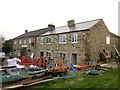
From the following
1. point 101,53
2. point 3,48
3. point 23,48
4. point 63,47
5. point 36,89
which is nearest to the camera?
point 36,89

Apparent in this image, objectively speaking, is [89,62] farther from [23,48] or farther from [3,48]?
[3,48]

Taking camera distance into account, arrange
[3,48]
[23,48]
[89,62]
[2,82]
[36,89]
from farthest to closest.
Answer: [3,48], [23,48], [89,62], [2,82], [36,89]

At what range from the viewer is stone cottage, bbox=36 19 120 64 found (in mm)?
24578

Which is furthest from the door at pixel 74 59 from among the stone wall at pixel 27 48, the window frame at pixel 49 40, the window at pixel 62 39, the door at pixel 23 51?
the door at pixel 23 51

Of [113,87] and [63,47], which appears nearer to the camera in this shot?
[113,87]

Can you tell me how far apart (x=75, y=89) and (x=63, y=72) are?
546 cm

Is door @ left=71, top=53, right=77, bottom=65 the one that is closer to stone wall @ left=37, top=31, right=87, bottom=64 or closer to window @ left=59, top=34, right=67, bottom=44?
stone wall @ left=37, top=31, right=87, bottom=64

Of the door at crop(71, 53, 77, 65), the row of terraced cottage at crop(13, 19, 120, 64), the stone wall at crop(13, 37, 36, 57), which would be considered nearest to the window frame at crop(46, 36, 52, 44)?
the row of terraced cottage at crop(13, 19, 120, 64)

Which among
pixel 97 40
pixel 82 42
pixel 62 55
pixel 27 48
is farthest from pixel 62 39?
pixel 27 48

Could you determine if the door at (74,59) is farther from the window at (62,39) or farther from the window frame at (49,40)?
the window frame at (49,40)

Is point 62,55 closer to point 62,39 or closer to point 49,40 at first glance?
point 62,39

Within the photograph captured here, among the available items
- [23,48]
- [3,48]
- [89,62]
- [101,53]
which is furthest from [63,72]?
[3,48]

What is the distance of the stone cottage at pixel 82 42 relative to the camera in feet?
80.6

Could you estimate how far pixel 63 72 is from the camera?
16016 mm
